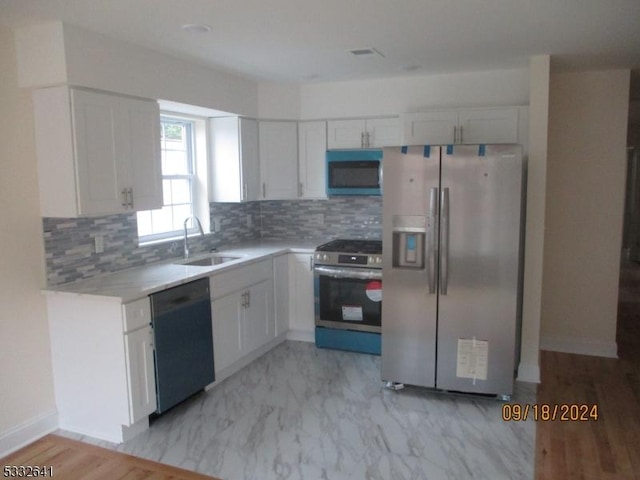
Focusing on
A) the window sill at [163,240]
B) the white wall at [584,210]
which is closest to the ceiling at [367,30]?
the white wall at [584,210]

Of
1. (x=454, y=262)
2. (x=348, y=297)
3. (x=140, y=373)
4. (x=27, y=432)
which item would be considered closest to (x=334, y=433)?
(x=140, y=373)

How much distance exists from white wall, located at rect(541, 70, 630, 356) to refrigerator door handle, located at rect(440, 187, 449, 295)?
5.06 ft

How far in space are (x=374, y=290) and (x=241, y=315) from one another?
1121 millimetres

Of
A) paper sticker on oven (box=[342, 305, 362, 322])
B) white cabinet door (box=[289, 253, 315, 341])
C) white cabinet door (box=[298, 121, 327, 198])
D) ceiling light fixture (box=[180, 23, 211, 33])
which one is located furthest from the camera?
white cabinet door (box=[298, 121, 327, 198])

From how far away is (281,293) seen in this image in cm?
450

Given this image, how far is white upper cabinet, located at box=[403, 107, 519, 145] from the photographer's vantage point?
12.9 ft

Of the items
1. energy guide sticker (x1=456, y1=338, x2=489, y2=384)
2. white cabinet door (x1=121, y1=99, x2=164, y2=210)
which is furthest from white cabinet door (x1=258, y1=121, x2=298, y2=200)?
energy guide sticker (x1=456, y1=338, x2=489, y2=384)

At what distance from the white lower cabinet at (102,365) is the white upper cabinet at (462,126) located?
2.54 meters

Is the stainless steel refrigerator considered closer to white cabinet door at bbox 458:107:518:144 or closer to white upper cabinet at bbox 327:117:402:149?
white cabinet door at bbox 458:107:518:144

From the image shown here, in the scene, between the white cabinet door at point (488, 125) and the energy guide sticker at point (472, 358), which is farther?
the white cabinet door at point (488, 125)

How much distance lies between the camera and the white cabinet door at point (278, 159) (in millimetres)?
4684

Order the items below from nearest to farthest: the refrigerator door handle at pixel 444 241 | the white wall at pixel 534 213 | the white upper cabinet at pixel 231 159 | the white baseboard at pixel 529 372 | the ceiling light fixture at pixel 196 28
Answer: the ceiling light fixture at pixel 196 28 → the refrigerator door handle at pixel 444 241 → the white wall at pixel 534 213 → the white baseboard at pixel 529 372 → the white upper cabinet at pixel 231 159
